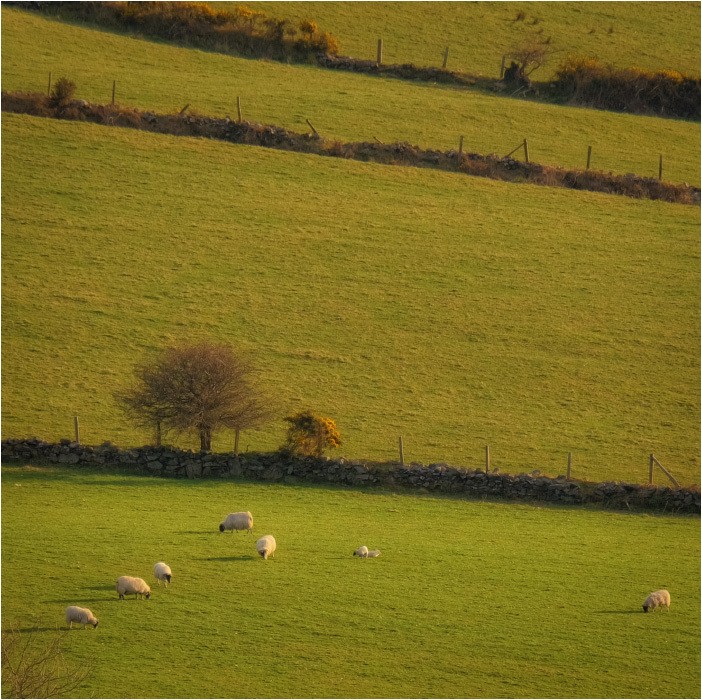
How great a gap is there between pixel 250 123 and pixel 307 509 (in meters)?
29.0

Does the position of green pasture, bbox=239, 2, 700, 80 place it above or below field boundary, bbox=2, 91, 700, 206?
above

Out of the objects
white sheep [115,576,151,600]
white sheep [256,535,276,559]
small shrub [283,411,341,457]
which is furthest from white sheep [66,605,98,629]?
small shrub [283,411,341,457]

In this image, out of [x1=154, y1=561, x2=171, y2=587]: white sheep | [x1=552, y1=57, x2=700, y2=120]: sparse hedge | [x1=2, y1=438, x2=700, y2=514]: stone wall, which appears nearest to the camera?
[x1=154, y1=561, x2=171, y2=587]: white sheep

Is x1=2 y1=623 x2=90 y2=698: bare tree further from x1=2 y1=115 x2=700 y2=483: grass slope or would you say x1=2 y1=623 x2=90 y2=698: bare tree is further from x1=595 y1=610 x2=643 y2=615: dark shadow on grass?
x1=2 y1=115 x2=700 y2=483: grass slope

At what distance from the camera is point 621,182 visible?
57.1 m

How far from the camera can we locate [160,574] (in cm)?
2419

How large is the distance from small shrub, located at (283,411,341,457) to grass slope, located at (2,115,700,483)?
4.95 feet

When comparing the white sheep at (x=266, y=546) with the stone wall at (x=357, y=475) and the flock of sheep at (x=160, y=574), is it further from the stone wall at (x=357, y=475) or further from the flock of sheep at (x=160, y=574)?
the stone wall at (x=357, y=475)

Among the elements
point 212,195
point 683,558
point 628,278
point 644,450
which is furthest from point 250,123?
point 683,558

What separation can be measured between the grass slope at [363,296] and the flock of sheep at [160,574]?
8.01 meters

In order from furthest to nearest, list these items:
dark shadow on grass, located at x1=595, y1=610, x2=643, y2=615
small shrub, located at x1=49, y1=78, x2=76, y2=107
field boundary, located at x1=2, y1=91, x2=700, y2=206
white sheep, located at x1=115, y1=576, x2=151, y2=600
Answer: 1. field boundary, located at x1=2, y1=91, x2=700, y2=206
2. small shrub, located at x1=49, y1=78, x2=76, y2=107
3. dark shadow on grass, located at x1=595, y1=610, x2=643, y2=615
4. white sheep, located at x1=115, y1=576, x2=151, y2=600

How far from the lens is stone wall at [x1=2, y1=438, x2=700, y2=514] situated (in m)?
34.1

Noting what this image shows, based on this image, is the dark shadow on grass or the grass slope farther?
the grass slope

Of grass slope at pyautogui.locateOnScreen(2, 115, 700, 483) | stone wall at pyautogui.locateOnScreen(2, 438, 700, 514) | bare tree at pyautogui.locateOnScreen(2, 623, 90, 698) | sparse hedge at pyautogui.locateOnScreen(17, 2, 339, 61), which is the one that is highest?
sparse hedge at pyautogui.locateOnScreen(17, 2, 339, 61)
